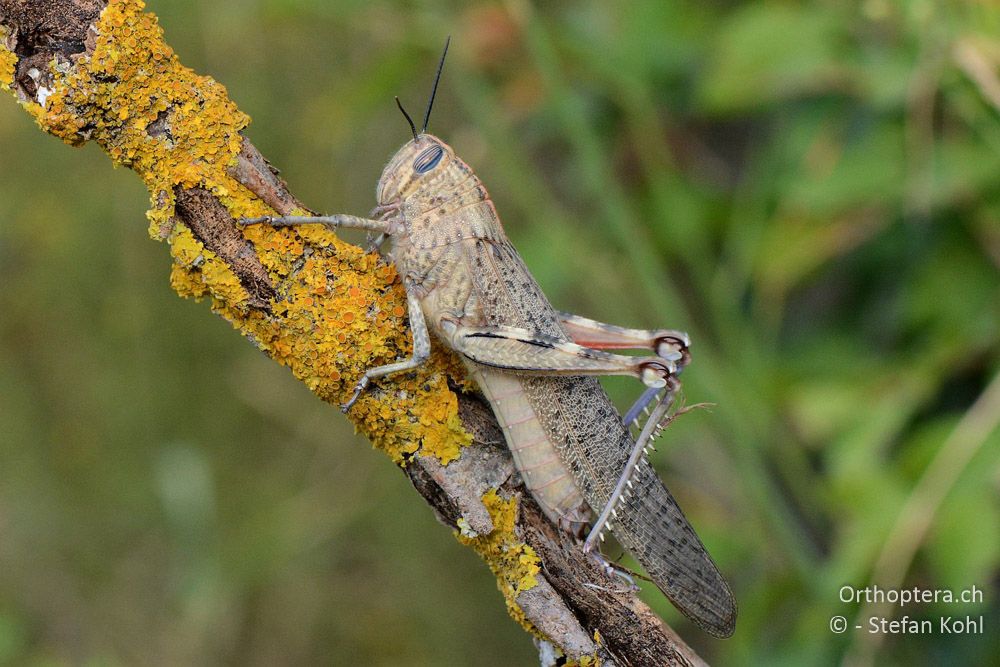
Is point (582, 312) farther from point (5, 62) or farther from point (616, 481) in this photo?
point (5, 62)

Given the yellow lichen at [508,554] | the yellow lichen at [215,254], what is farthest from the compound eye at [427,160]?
the yellow lichen at [508,554]

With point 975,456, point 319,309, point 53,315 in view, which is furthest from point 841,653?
point 53,315

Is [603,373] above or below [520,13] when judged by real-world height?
below

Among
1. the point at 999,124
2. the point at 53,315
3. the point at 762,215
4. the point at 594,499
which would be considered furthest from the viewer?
the point at 53,315

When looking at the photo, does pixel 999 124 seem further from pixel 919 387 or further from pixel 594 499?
pixel 594 499

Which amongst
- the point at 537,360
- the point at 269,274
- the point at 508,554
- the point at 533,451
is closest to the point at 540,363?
the point at 537,360

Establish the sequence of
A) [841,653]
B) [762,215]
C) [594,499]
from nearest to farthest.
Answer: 1. [594,499]
2. [841,653]
3. [762,215]

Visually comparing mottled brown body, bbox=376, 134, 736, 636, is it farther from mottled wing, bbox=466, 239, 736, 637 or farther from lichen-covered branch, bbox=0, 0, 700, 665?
lichen-covered branch, bbox=0, 0, 700, 665

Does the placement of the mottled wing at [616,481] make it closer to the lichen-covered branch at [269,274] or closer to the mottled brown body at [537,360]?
the mottled brown body at [537,360]
